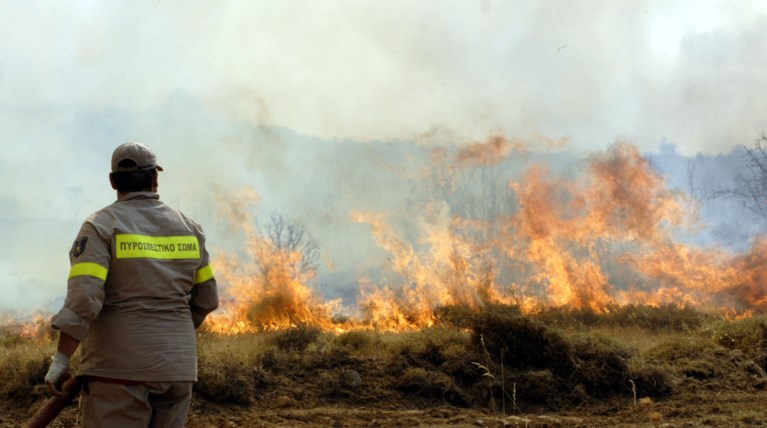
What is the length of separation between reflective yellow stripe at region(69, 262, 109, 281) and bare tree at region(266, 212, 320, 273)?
1488 centimetres

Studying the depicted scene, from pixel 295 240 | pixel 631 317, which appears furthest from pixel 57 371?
pixel 631 317

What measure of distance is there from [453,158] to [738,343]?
11.3m

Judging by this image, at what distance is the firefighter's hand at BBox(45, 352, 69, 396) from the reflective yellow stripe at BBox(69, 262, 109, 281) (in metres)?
0.40

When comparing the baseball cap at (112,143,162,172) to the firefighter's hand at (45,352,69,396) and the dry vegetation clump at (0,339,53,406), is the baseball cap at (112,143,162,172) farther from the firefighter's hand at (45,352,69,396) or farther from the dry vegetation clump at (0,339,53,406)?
the dry vegetation clump at (0,339,53,406)

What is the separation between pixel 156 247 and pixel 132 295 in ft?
0.88

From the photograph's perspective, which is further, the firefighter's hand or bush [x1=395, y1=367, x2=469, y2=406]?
bush [x1=395, y1=367, x2=469, y2=406]

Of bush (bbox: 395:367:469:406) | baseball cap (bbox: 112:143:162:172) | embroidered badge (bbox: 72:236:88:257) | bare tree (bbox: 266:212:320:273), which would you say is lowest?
bush (bbox: 395:367:469:406)

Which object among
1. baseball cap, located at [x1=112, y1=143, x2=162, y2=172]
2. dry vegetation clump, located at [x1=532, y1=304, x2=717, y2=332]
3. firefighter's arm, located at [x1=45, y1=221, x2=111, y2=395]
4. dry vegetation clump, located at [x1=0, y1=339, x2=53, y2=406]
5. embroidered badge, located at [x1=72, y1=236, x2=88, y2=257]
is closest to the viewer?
firefighter's arm, located at [x1=45, y1=221, x2=111, y2=395]

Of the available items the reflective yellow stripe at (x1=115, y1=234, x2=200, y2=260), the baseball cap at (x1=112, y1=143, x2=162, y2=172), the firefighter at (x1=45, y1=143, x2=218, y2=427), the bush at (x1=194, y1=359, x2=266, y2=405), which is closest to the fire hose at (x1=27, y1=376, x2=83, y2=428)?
the firefighter at (x1=45, y1=143, x2=218, y2=427)

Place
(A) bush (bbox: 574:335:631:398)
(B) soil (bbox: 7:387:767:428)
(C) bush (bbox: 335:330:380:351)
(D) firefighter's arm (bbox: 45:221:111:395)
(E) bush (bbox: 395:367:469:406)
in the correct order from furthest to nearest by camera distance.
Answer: (C) bush (bbox: 335:330:380:351) → (A) bush (bbox: 574:335:631:398) → (E) bush (bbox: 395:367:469:406) → (B) soil (bbox: 7:387:767:428) → (D) firefighter's arm (bbox: 45:221:111:395)

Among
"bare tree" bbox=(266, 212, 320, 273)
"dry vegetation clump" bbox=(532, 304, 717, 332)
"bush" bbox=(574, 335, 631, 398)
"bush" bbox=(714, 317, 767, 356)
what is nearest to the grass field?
"bush" bbox=(574, 335, 631, 398)

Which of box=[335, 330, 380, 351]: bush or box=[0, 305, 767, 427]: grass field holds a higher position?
box=[335, 330, 380, 351]: bush

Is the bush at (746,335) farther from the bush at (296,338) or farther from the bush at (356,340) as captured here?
the bush at (296,338)

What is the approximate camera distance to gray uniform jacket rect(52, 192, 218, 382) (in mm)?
3426
